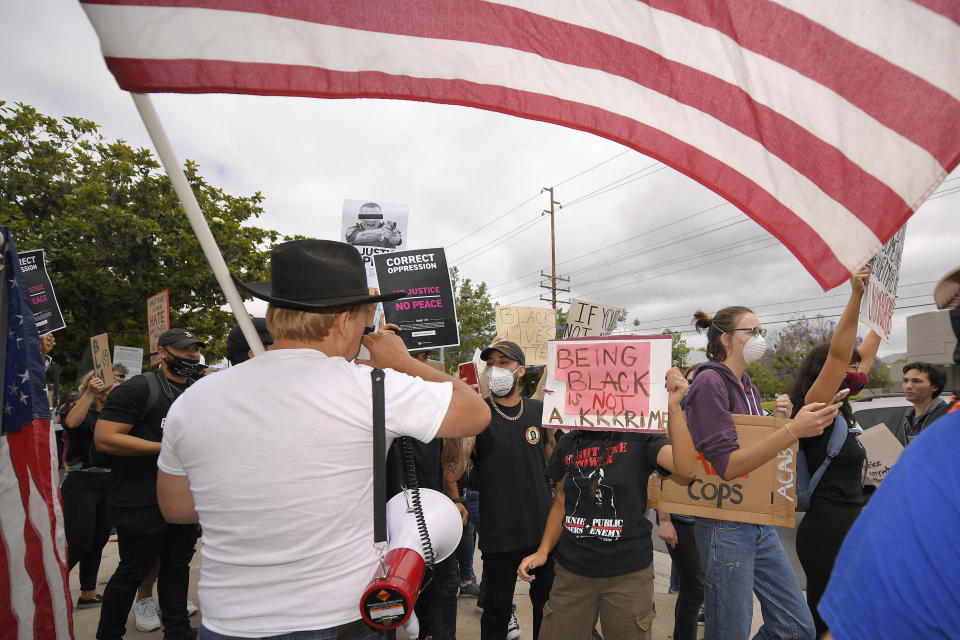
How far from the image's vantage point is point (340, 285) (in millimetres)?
1617

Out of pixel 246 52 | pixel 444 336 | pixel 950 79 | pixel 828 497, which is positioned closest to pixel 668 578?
pixel 828 497

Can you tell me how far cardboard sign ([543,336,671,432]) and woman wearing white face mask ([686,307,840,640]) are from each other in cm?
29

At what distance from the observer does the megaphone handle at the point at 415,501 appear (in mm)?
1575

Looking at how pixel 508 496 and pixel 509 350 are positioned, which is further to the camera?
pixel 509 350

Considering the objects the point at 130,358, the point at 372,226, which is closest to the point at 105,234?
the point at 130,358

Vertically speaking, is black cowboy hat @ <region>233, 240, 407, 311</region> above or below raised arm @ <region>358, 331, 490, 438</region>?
above

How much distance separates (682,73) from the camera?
78.4 inches

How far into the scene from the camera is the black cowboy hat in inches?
62.5

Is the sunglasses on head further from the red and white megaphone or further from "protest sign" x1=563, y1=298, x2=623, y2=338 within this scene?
"protest sign" x1=563, y1=298, x2=623, y2=338

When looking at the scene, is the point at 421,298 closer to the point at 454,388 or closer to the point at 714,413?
the point at 714,413

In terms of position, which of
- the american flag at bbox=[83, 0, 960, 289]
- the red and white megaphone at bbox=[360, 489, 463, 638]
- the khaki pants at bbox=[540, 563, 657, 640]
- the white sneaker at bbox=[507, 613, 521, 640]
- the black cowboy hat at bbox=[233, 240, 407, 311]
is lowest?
the white sneaker at bbox=[507, 613, 521, 640]

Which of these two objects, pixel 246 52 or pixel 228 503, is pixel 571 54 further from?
pixel 228 503

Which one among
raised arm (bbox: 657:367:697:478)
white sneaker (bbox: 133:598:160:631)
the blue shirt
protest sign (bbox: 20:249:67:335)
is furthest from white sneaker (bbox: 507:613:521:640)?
protest sign (bbox: 20:249:67:335)

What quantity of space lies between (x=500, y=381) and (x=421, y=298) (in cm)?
86
